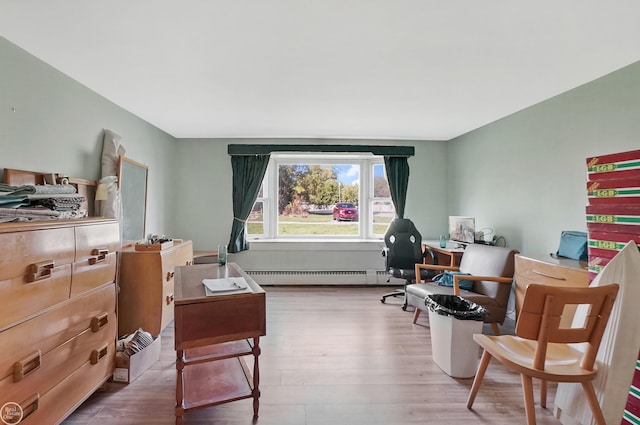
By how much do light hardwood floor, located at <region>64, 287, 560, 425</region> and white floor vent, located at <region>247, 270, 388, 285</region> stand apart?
1477 millimetres

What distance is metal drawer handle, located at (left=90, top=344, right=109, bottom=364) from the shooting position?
1881 millimetres

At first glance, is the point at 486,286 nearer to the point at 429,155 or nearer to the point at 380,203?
the point at 380,203

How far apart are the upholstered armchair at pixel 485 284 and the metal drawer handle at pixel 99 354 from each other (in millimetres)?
2696

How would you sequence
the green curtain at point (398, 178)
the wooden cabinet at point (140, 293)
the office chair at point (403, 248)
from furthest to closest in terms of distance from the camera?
the green curtain at point (398, 178) → the office chair at point (403, 248) → the wooden cabinet at point (140, 293)

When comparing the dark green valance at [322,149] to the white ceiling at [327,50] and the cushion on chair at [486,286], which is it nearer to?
the white ceiling at [327,50]

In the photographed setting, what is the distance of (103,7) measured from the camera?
156 cm

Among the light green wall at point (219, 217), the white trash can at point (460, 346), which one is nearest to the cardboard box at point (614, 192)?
the white trash can at point (460, 346)

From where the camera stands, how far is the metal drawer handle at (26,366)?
1358 mm

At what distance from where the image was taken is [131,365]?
7.03 ft

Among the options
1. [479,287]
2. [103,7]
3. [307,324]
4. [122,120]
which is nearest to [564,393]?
[479,287]

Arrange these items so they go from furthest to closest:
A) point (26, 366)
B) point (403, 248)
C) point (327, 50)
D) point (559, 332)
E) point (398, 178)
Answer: point (398, 178)
point (403, 248)
point (327, 50)
point (559, 332)
point (26, 366)

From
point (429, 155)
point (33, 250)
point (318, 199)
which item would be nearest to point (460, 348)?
point (33, 250)

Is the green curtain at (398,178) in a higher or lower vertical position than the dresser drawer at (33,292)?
higher

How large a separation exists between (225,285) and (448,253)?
117 inches
